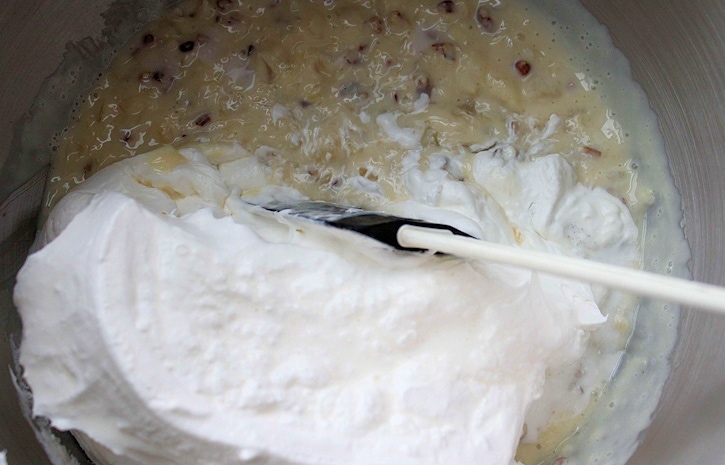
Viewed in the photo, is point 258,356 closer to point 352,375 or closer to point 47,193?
point 352,375

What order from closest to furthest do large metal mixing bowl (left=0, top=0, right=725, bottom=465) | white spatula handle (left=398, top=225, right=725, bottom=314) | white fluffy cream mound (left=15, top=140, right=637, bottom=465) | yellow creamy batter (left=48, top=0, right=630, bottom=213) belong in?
1. white spatula handle (left=398, top=225, right=725, bottom=314)
2. white fluffy cream mound (left=15, top=140, right=637, bottom=465)
3. large metal mixing bowl (left=0, top=0, right=725, bottom=465)
4. yellow creamy batter (left=48, top=0, right=630, bottom=213)

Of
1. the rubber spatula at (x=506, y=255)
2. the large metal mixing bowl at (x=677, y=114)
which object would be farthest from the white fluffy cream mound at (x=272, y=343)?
the large metal mixing bowl at (x=677, y=114)

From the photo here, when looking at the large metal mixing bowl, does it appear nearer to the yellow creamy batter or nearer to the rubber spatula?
the yellow creamy batter

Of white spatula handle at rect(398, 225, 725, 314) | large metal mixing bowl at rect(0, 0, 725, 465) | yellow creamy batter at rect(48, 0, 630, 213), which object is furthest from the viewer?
yellow creamy batter at rect(48, 0, 630, 213)

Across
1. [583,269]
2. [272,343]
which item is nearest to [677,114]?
[583,269]

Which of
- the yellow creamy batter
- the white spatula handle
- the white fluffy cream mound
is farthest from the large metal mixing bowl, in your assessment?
the white spatula handle

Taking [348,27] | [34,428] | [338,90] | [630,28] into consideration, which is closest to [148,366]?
[34,428]
